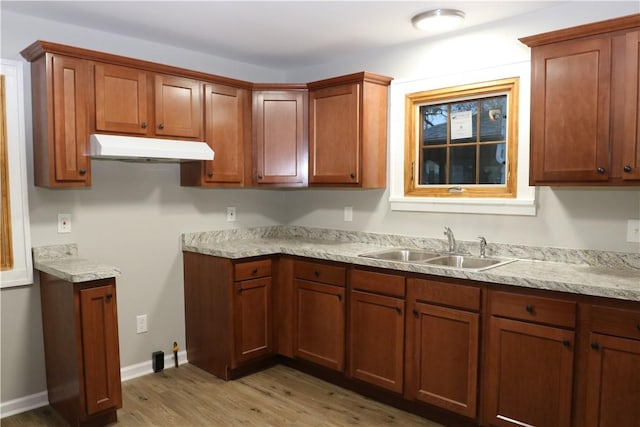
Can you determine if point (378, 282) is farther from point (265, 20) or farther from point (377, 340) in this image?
point (265, 20)

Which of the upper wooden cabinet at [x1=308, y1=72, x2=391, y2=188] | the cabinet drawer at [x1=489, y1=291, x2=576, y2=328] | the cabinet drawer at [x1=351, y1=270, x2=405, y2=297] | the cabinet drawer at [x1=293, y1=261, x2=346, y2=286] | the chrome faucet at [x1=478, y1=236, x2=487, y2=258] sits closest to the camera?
the cabinet drawer at [x1=489, y1=291, x2=576, y2=328]

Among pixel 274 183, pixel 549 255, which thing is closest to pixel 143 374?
pixel 274 183

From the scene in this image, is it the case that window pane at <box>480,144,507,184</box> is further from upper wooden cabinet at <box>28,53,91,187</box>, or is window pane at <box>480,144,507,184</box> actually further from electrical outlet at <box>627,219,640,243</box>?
upper wooden cabinet at <box>28,53,91,187</box>

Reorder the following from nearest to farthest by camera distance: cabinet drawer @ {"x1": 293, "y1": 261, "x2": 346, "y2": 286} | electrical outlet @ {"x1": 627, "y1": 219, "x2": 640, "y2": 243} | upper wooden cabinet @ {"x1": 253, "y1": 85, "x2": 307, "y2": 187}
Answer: electrical outlet @ {"x1": 627, "y1": 219, "x2": 640, "y2": 243} → cabinet drawer @ {"x1": 293, "y1": 261, "x2": 346, "y2": 286} → upper wooden cabinet @ {"x1": 253, "y1": 85, "x2": 307, "y2": 187}

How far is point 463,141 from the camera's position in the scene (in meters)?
3.16

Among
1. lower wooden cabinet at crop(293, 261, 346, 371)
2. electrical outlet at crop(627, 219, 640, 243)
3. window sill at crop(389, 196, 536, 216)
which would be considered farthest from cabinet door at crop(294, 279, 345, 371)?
electrical outlet at crop(627, 219, 640, 243)

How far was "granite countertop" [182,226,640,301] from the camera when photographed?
7.09 ft

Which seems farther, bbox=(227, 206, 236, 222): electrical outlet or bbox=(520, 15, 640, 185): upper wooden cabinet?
bbox=(227, 206, 236, 222): electrical outlet

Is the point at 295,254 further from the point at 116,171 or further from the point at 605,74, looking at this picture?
the point at 605,74

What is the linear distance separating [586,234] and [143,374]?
308 centimetres

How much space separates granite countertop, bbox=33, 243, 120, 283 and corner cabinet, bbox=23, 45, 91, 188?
443mm

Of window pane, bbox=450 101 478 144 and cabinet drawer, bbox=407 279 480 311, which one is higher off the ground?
window pane, bbox=450 101 478 144

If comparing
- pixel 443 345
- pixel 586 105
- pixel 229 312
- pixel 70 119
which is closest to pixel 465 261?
pixel 443 345

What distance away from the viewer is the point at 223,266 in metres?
3.22
